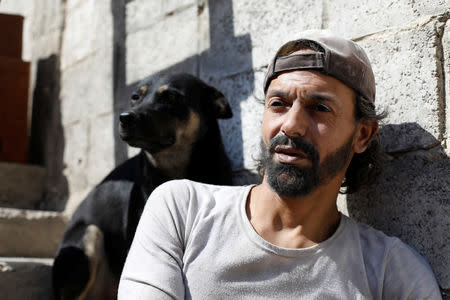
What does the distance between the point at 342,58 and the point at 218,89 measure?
145 centimetres

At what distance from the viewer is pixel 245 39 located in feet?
10.9

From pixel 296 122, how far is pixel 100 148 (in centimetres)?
266

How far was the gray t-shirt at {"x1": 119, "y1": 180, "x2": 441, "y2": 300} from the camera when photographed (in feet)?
6.16

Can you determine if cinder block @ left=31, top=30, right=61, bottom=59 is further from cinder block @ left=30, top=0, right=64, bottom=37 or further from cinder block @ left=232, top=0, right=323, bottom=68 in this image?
cinder block @ left=232, top=0, right=323, bottom=68

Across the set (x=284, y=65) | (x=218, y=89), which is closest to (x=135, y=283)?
(x=284, y=65)

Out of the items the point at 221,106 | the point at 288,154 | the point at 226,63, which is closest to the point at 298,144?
the point at 288,154

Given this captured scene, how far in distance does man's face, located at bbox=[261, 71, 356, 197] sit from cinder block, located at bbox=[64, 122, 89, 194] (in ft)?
8.87

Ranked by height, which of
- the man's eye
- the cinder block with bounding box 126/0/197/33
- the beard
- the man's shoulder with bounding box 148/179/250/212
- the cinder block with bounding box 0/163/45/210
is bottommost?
the cinder block with bounding box 0/163/45/210

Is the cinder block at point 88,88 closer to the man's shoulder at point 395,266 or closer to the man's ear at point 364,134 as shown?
the man's ear at point 364,134

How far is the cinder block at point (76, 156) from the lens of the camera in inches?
178

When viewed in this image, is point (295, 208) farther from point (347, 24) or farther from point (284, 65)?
point (347, 24)

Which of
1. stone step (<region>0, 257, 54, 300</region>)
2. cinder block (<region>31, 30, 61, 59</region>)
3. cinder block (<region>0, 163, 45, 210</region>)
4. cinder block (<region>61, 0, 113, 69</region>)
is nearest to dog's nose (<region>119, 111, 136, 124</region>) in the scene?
stone step (<region>0, 257, 54, 300</region>)

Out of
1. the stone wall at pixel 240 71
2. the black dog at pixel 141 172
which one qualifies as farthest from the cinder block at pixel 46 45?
the black dog at pixel 141 172

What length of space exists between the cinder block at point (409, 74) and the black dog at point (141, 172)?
40.8 inches
